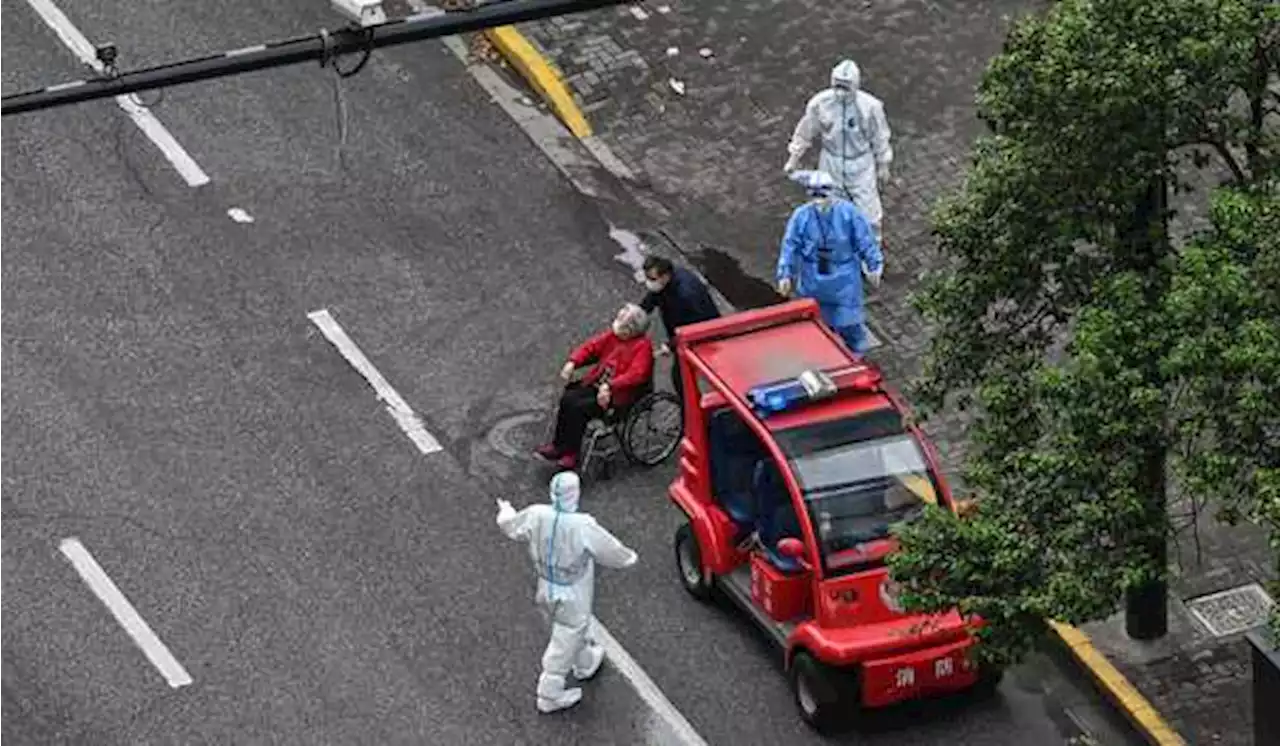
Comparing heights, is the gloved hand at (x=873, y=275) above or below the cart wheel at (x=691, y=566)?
above

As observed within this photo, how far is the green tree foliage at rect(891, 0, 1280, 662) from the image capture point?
1509 cm

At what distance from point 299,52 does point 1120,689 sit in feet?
21.5

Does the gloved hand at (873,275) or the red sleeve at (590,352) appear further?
the gloved hand at (873,275)

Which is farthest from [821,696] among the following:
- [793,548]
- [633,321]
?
[633,321]

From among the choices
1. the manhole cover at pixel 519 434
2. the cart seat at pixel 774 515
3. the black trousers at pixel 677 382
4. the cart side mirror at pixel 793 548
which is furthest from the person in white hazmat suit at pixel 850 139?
the cart side mirror at pixel 793 548

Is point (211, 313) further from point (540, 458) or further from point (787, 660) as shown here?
point (787, 660)

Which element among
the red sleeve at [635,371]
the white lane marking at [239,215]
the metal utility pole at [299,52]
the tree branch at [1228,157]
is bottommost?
the red sleeve at [635,371]

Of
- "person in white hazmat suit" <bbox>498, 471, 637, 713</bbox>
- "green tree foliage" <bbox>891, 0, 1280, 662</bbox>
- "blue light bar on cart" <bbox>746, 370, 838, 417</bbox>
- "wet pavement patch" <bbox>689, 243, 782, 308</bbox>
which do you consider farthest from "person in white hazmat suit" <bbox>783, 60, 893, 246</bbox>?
"green tree foliage" <bbox>891, 0, 1280, 662</bbox>

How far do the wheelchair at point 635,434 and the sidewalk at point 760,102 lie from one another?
5.98 feet

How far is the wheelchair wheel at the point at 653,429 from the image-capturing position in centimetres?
2064

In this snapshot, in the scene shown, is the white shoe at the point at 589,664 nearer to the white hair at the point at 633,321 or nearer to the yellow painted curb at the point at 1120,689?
the white hair at the point at 633,321

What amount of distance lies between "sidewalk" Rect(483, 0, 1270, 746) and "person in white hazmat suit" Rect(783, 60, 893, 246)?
2.64 feet

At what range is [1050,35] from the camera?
53.0 feet

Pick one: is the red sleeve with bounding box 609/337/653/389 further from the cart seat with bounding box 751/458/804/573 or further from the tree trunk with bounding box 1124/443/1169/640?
the tree trunk with bounding box 1124/443/1169/640
